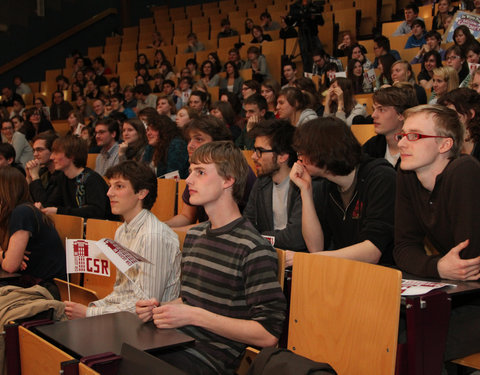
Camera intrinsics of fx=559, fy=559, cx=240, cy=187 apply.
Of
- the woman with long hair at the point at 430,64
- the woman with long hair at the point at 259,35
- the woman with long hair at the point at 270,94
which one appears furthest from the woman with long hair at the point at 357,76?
the woman with long hair at the point at 259,35

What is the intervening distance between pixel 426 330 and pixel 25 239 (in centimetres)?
213

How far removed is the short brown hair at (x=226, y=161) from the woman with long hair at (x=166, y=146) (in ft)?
8.75

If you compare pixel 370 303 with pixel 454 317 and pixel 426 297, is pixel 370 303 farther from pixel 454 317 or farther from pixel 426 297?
pixel 454 317

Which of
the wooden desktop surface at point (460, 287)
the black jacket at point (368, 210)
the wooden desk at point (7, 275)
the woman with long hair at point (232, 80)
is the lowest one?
the wooden desk at point (7, 275)

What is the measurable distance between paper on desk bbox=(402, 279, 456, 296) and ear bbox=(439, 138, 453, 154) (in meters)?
0.54

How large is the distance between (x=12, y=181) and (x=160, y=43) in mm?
8819

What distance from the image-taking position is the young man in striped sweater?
1.81 meters

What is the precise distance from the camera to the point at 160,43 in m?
11.5

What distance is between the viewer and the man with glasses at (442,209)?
2080 millimetres

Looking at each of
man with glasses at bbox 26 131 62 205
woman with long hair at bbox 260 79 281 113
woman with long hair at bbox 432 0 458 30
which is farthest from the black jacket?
woman with long hair at bbox 432 0 458 30

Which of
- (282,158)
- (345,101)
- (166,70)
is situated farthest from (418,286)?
(166,70)

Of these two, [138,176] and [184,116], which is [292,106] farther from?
[138,176]

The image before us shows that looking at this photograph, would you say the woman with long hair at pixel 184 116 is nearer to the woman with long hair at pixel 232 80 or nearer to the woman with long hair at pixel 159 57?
the woman with long hair at pixel 232 80

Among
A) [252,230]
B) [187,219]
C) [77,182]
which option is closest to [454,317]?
[252,230]
